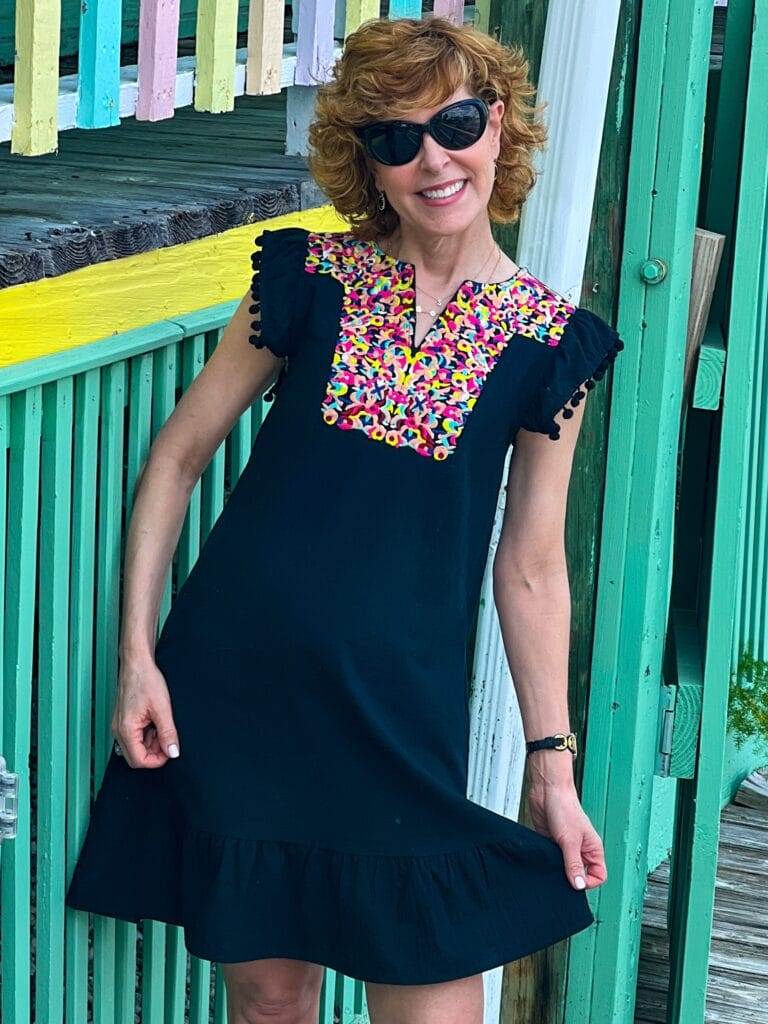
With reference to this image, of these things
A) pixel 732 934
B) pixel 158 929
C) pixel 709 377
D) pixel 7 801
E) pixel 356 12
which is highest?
pixel 356 12

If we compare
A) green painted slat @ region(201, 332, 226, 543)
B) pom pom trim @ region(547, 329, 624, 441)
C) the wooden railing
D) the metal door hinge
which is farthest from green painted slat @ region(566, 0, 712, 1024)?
the metal door hinge

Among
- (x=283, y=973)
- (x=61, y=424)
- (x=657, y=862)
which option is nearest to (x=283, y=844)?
(x=283, y=973)

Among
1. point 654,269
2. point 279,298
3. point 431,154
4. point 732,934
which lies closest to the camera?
point 431,154

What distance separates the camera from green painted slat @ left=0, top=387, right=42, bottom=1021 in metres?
2.45

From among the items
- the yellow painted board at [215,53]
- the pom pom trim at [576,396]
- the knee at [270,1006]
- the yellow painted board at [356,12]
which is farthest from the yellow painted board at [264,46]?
the knee at [270,1006]

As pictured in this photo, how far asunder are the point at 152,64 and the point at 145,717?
1.20 metres

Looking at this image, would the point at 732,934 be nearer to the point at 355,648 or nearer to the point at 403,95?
the point at 355,648

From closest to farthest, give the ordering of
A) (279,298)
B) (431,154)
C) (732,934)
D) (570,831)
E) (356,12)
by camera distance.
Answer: (431,154) → (279,298) → (570,831) → (356,12) → (732,934)

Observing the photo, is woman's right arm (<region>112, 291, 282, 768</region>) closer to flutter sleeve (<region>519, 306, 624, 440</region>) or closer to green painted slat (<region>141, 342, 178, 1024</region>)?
green painted slat (<region>141, 342, 178, 1024</region>)

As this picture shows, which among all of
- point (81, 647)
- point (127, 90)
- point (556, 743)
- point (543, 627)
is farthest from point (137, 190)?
point (556, 743)

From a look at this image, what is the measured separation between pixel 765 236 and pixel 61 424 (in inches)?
90.3

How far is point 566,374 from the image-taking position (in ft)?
8.20

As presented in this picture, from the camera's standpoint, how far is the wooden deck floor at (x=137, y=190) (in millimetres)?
2549

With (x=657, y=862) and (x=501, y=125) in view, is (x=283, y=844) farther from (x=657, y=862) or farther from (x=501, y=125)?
(x=657, y=862)
